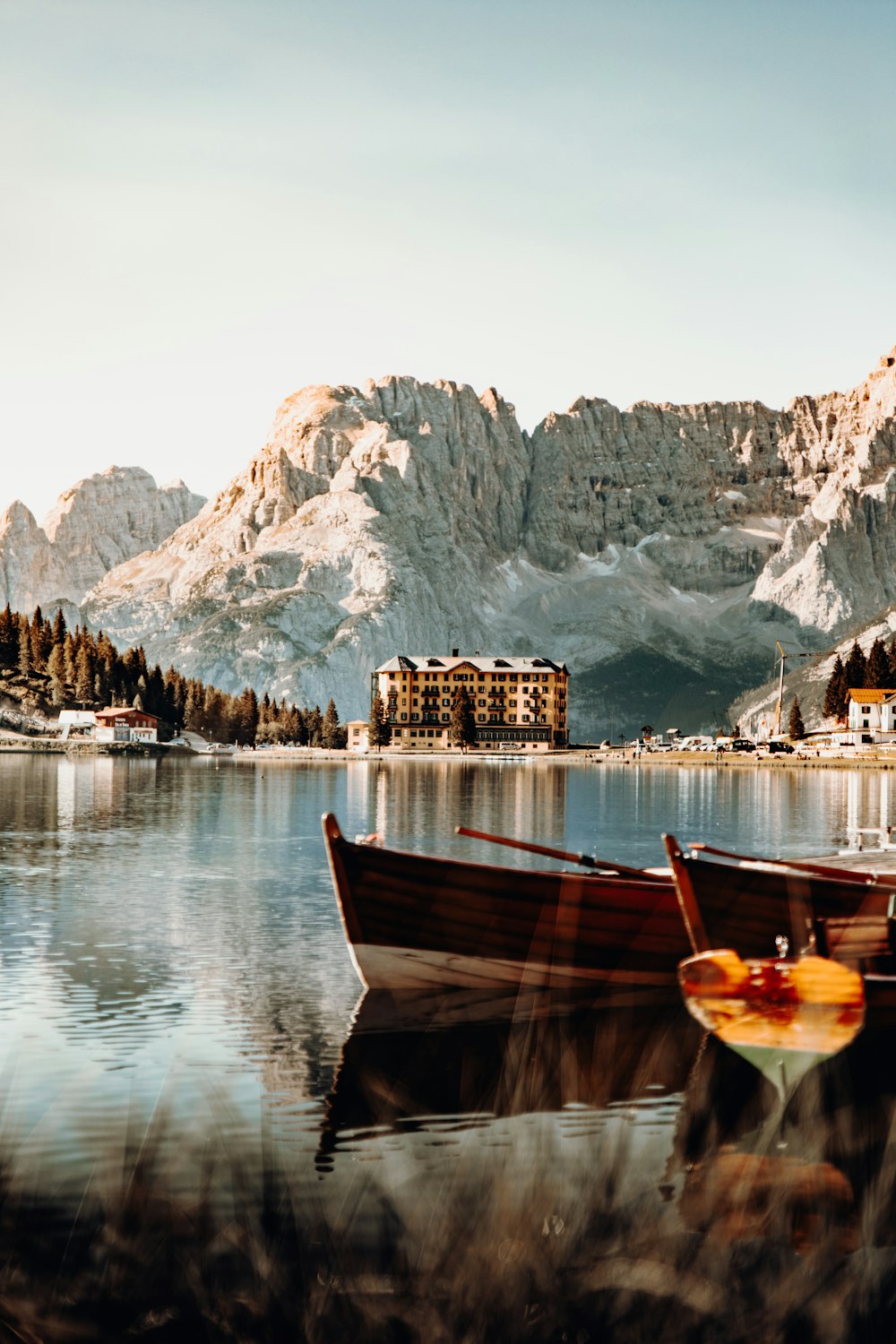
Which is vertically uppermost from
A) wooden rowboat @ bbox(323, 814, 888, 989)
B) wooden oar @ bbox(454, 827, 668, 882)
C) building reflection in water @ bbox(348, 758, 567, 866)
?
wooden oar @ bbox(454, 827, 668, 882)

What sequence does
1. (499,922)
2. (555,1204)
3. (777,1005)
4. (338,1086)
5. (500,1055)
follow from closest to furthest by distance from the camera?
1. (555,1204)
2. (777,1005)
3. (338,1086)
4. (500,1055)
5. (499,922)

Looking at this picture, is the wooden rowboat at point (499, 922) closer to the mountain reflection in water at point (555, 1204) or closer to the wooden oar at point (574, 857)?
the wooden oar at point (574, 857)

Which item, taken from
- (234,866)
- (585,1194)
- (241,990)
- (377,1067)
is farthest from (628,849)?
(585,1194)

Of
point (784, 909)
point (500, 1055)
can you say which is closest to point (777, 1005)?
point (784, 909)

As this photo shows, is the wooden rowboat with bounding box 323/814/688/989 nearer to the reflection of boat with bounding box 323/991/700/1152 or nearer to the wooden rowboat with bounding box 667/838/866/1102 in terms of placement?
the reflection of boat with bounding box 323/991/700/1152

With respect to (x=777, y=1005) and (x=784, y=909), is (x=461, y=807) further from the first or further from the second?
(x=777, y=1005)

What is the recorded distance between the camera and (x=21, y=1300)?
14.5 metres

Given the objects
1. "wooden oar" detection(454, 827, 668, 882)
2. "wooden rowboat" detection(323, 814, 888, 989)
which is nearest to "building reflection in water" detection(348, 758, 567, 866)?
"wooden oar" detection(454, 827, 668, 882)

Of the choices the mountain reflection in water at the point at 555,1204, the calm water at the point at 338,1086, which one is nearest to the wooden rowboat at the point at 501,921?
the calm water at the point at 338,1086

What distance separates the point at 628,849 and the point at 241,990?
158ft

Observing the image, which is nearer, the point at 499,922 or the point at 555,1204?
the point at 555,1204

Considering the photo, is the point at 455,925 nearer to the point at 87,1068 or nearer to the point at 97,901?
the point at 87,1068

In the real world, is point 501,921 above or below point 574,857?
below

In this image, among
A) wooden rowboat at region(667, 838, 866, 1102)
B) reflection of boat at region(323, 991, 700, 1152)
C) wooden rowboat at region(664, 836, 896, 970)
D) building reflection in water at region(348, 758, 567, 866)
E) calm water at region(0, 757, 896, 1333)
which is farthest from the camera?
building reflection in water at region(348, 758, 567, 866)
